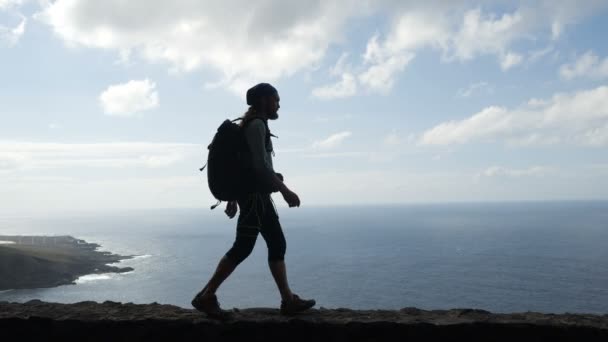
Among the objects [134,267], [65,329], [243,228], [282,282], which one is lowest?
[134,267]

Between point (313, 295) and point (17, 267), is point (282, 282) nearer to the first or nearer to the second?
point (313, 295)

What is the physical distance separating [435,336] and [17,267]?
107627 millimetres

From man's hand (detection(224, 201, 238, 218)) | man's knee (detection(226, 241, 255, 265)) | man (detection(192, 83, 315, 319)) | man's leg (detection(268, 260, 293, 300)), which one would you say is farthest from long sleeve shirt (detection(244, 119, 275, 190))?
man's leg (detection(268, 260, 293, 300))

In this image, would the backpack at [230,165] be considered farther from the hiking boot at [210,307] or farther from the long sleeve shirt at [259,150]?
the hiking boot at [210,307]

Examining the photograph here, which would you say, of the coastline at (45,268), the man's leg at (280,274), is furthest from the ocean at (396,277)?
the man's leg at (280,274)

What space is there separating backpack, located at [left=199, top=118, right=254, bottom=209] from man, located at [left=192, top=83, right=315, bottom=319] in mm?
84

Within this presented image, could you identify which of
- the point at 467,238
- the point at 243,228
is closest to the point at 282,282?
the point at 243,228

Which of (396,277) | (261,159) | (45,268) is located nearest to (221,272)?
(261,159)

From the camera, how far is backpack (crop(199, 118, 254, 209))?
4.05m

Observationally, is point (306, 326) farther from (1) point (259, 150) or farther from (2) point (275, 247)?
(1) point (259, 150)

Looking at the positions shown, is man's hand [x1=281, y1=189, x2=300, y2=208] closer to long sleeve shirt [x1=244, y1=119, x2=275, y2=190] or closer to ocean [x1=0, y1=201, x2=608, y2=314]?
long sleeve shirt [x1=244, y1=119, x2=275, y2=190]

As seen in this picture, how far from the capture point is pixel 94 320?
363 cm

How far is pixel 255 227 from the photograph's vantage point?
13.4 feet

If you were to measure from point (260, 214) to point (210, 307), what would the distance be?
910 mm
